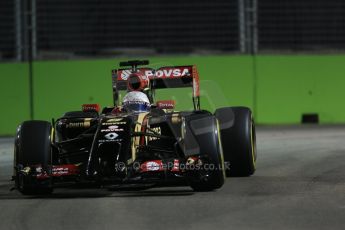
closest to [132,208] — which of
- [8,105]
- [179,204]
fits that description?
[179,204]

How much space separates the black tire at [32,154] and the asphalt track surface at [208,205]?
0.15 meters

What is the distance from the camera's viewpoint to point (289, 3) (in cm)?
1847

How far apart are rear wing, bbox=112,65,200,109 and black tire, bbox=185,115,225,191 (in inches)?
87.9

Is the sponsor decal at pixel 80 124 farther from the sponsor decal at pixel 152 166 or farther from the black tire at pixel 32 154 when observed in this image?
the sponsor decal at pixel 152 166

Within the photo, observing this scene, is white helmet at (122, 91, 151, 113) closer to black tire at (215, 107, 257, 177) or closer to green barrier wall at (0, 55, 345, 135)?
black tire at (215, 107, 257, 177)

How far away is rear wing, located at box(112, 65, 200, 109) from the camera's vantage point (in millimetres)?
11019

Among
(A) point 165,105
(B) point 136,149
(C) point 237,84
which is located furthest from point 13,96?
(B) point 136,149

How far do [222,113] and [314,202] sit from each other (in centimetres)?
265

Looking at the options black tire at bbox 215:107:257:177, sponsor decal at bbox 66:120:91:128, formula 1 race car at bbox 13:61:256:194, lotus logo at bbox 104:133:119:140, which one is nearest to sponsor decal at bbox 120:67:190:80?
formula 1 race car at bbox 13:61:256:194

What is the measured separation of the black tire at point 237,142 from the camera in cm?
991

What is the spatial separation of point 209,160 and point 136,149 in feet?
2.89

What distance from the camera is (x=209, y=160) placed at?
27.8 ft

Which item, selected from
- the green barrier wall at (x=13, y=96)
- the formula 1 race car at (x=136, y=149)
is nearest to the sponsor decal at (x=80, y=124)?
the formula 1 race car at (x=136, y=149)

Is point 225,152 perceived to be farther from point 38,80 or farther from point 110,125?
point 38,80
